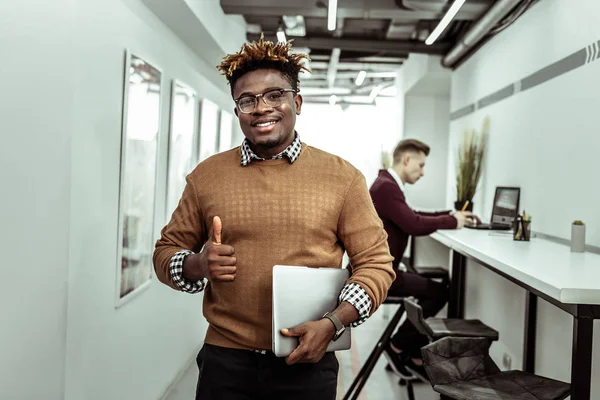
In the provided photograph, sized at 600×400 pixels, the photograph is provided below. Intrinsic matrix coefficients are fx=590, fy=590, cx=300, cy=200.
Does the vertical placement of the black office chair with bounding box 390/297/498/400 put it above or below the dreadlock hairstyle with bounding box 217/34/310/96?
below

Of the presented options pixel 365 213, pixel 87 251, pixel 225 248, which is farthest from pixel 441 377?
pixel 87 251

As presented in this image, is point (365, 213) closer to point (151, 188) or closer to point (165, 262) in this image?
point (165, 262)

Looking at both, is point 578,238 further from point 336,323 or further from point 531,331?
point 336,323

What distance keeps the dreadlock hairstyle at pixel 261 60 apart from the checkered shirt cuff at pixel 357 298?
0.58 meters

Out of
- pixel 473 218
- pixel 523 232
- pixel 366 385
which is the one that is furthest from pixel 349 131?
pixel 523 232

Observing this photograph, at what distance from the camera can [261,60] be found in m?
1.53

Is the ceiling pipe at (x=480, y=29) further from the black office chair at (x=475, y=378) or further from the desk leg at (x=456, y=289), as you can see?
the black office chair at (x=475, y=378)

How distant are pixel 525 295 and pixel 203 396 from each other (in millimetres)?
2407

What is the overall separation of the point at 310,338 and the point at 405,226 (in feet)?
7.03

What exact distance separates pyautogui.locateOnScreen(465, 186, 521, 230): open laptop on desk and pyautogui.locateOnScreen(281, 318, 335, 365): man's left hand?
8.87ft

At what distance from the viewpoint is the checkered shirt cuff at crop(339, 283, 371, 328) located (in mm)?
1399

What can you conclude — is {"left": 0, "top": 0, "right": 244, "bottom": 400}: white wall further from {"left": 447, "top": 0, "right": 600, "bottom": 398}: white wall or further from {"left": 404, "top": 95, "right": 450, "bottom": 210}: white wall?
{"left": 404, "top": 95, "right": 450, "bottom": 210}: white wall

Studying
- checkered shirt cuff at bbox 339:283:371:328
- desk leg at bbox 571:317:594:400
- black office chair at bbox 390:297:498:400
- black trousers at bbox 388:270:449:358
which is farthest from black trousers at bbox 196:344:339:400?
black trousers at bbox 388:270:449:358

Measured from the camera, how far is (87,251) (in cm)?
227
